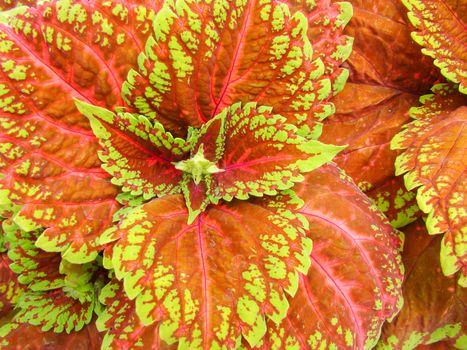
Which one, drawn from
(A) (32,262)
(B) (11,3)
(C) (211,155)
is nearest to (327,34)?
(C) (211,155)

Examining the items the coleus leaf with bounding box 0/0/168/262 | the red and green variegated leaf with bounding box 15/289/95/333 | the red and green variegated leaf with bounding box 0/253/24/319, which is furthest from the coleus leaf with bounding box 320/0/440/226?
the red and green variegated leaf with bounding box 0/253/24/319

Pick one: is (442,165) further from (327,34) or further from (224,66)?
(224,66)

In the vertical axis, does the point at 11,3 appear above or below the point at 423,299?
above

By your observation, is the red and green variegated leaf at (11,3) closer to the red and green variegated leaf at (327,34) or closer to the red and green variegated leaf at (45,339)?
the red and green variegated leaf at (327,34)

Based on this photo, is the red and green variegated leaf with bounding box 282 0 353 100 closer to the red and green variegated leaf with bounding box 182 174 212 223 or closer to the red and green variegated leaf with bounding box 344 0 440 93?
the red and green variegated leaf with bounding box 344 0 440 93

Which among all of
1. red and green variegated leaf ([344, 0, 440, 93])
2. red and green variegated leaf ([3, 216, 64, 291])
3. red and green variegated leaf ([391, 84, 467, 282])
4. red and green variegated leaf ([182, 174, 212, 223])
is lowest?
red and green variegated leaf ([3, 216, 64, 291])

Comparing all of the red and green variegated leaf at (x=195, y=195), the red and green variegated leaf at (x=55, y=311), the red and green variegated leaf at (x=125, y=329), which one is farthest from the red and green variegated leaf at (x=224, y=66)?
the red and green variegated leaf at (x=55, y=311)

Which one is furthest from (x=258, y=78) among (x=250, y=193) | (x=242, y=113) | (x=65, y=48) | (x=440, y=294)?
(x=440, y=294)
